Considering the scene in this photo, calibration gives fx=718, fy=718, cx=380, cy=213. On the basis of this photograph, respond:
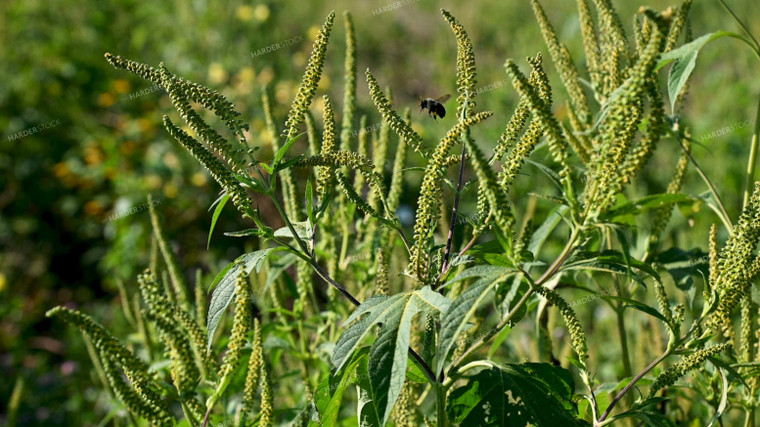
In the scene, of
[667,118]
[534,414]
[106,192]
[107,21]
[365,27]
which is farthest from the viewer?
[365,27]

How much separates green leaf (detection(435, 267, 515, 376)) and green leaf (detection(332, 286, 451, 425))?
0.04 m

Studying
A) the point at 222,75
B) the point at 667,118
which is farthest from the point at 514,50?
the point at 667,118

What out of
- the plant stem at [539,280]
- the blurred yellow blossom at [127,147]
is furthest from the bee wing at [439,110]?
the blurred yellow blossom at [127,147]

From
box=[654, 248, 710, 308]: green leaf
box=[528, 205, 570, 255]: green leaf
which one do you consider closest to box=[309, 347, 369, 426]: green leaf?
box=[528, 205, 570, 255]: green leaf

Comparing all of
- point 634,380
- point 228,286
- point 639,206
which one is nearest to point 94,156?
point 228,286

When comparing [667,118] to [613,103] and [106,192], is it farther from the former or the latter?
[106,192]

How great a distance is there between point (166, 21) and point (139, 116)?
69.9 inches

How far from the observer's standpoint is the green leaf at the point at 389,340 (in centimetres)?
139

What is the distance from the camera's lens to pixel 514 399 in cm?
164

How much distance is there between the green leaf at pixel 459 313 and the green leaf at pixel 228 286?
435 millimetres

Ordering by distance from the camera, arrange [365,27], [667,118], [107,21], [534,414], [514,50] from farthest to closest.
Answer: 1. [365,27]
2. [514,50]
3. [107,21]
4. [667,118]
5. [534,414]

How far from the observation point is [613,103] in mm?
1387

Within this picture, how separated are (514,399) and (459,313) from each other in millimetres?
421
